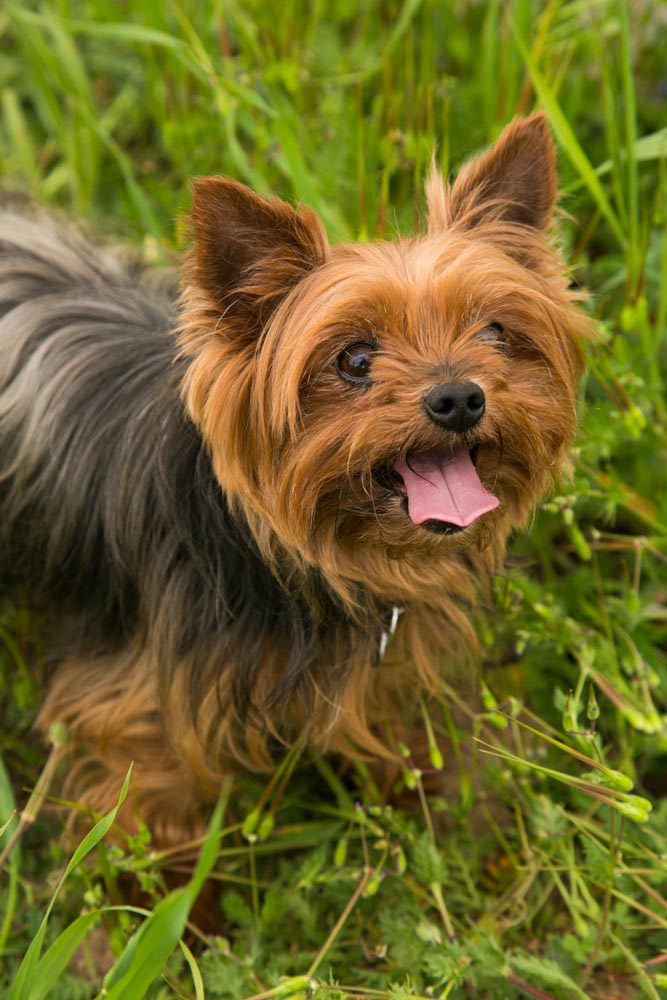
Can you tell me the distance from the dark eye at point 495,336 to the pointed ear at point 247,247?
371 millimetres

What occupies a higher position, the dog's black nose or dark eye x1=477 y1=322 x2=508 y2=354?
dark eye x1=477 y1=322 x2=508 y2=354

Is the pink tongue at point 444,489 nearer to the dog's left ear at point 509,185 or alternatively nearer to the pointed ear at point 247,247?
the pointed ear at point 247,247

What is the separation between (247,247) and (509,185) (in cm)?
63

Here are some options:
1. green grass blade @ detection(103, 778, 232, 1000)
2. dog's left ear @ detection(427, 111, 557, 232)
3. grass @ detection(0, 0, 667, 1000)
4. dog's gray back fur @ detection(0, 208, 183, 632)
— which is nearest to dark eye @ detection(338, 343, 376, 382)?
dog's left ear @ detection(427, 111, 557, 232)

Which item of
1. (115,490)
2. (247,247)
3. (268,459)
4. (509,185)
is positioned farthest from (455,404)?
(115,490)

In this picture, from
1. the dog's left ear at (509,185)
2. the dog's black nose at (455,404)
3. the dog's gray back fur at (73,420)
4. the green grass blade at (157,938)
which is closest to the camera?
the green grass blade at (157,938)

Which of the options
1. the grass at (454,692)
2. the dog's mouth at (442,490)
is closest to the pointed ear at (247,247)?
the dog's mouth at (442,490)

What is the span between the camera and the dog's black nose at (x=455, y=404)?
1935 millimetres

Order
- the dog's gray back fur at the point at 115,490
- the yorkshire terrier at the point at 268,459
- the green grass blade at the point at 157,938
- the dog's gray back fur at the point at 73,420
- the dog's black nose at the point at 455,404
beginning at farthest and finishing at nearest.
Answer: the dog's gray back fur at the point at 73,420, the dog's gray back fur at the point at 115,490, the yorkshire terrier at the point at 268,459, the dog's black nose at the point at 455,404, the green grass blade at the point at 157,938

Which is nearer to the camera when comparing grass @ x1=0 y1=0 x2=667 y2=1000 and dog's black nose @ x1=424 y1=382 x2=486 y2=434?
dog's black nose @ x1=424 y1=382 x2=486 y2=434

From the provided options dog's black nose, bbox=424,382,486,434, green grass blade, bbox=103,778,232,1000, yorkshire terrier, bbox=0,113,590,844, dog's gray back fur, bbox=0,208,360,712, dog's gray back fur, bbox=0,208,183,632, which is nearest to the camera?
green grass blade, bbox=103,778,232,1000

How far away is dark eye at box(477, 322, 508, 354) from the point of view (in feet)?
6.86

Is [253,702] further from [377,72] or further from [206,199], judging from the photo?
[377,72]

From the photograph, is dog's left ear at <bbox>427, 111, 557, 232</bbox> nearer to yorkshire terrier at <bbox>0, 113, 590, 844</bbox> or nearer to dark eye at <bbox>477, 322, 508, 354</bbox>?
yorkshire terrier at <bbox>0, 113, 590, 844</bbox>
